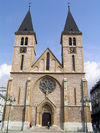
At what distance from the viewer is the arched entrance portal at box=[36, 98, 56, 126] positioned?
83.4 ft

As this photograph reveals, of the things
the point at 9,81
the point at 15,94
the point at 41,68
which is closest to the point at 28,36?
the point at 41,68

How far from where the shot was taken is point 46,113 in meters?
26.4

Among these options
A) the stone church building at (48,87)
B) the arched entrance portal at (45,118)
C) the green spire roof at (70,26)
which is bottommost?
the arched entrance portal at (45,118)

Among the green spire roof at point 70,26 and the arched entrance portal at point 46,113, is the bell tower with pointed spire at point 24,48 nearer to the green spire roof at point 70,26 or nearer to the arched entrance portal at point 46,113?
the arched entrance portal at point 46,113

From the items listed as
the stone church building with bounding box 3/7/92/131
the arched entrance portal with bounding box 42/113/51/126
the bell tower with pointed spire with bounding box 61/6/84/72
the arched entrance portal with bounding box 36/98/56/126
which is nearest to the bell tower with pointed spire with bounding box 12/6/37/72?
the stone church building with bounding box 3/7/92/131

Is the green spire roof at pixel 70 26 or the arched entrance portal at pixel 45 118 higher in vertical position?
the green spire roof at pixel 70 26

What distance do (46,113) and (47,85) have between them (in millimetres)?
5323

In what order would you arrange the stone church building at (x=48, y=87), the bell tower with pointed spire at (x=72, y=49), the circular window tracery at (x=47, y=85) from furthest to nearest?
1. the bell tower with pointed spire at (x=72, y=49)
2. the circular window tracery at (x=47, y=85)
3. the stone church building at (x=48, y=87)

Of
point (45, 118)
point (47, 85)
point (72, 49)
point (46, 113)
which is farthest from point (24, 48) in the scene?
point (45, 118)

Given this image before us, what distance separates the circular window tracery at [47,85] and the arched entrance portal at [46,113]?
6.37ft

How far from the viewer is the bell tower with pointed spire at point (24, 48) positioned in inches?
1155

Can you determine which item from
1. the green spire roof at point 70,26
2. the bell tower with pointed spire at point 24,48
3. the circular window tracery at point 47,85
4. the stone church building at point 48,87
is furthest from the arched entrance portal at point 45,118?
the green spire roof at point 70,26

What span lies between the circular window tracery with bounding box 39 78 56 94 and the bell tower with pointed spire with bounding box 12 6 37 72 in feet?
13.4

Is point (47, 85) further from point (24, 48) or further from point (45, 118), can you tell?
point (24, 48)
